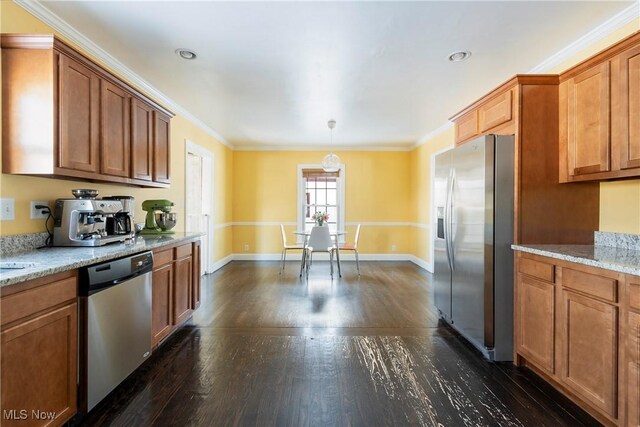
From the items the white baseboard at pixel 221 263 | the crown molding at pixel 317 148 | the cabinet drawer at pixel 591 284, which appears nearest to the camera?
the cabinet drawer at pixel 591 284

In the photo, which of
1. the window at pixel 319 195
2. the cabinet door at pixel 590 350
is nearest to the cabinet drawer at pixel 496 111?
the cabinet door at pixel 590 350

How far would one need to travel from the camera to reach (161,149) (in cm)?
318

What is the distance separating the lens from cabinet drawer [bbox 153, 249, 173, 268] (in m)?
2.43

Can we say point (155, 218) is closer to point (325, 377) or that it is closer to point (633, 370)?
point (325, 377)

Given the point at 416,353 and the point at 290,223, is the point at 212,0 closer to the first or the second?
the point at 416,353

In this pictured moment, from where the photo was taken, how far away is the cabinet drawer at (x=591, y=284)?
1.61 m

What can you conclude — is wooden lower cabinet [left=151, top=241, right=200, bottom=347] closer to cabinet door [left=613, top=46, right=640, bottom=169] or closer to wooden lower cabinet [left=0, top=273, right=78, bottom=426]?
wooden lower cabinet [left=0, top=273, right=78, bottom=426]

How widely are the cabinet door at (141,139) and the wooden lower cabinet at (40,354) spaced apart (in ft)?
4.56

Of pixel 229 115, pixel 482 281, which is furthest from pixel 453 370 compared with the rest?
pixel 229 115

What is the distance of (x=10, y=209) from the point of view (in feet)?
6.29

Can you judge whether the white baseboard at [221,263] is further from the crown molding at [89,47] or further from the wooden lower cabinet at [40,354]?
the wooden lower cabinet at [40,354]

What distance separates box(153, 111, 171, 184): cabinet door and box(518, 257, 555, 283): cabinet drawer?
3206 millimetres

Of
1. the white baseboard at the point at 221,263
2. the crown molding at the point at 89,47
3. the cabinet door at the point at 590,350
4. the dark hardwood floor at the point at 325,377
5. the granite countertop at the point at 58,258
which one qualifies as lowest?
the dark hardwood floor at the point at 325,377

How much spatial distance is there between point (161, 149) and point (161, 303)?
1518 mm
